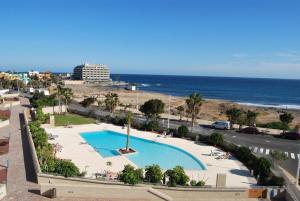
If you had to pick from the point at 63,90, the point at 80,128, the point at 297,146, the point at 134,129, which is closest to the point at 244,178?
the point at 297,146

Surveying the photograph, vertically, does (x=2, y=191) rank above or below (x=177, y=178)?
below

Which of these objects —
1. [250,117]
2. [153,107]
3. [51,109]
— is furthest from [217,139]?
[51,109]

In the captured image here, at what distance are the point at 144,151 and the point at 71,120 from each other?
790 inches

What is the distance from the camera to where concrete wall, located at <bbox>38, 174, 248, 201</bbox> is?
66.9 ft

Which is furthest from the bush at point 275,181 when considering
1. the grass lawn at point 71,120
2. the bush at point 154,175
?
the grass lawn at point 71,120

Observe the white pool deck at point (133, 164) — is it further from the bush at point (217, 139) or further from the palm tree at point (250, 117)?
the palm tree at point (250, 117)

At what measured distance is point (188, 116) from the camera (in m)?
59.8

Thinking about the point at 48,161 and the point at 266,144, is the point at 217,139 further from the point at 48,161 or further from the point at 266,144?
the point at 48,161

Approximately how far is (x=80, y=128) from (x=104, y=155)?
44.0 ft

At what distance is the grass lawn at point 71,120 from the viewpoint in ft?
160

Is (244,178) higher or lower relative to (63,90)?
lower

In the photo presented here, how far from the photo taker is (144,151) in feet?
118

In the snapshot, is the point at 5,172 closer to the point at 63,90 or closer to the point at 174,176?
the point at 174,176

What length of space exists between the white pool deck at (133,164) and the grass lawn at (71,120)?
505 centimetres
